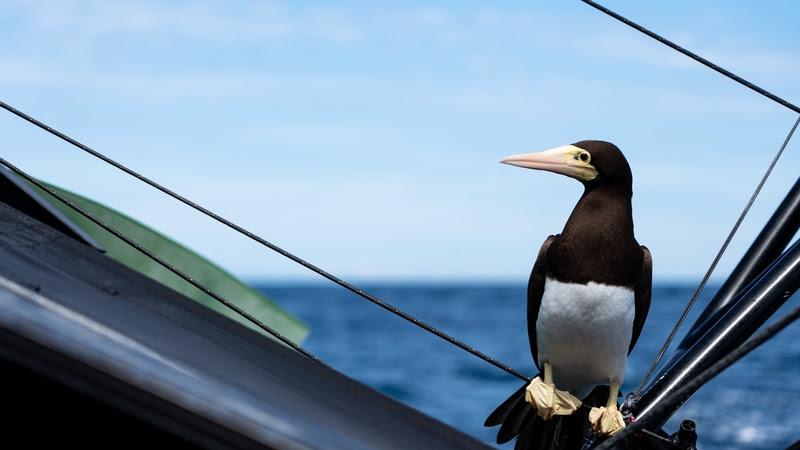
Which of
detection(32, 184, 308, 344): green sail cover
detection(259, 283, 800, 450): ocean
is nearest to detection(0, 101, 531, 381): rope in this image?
detection(32, 184, 308, 344): green sail cover

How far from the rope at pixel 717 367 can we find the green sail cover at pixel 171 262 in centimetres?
335

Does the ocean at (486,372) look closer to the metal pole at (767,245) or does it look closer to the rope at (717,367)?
the metal pole at (767,245)

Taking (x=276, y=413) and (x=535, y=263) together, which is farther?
(x=535, y=263)

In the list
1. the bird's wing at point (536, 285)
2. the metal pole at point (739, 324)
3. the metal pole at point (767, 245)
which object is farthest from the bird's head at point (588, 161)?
the metal pole at point (739, 324)

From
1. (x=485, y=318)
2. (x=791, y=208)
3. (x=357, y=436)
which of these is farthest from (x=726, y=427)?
(x=485, y=318)

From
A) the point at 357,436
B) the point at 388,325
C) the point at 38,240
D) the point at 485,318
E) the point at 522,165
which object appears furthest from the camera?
the point at 485,318

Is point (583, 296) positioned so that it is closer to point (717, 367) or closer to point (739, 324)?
point (739, 324)

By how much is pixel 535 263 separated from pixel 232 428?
2.08m

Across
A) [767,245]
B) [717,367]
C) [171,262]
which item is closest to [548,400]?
[767,245]

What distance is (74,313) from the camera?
165 cm

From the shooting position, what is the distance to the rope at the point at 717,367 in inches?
75.2

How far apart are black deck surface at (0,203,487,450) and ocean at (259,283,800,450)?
705cm

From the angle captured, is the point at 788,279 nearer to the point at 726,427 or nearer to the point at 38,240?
the point at 38,240

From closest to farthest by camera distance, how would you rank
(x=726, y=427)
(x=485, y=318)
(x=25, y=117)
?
1. (x=25, y=117)
2. (x=726, y=427)
3. (x=485, y=318)
